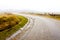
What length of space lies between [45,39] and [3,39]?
8.05ft

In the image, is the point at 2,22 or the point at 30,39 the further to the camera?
the point at 2,22

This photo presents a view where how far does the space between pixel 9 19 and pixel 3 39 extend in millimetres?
10013

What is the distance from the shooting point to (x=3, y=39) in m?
12.3

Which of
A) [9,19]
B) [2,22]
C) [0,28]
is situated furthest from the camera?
[9,19]

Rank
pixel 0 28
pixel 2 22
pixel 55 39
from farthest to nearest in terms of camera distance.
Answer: pixel 2 22 → pixel 0 28 → pixel 55 39

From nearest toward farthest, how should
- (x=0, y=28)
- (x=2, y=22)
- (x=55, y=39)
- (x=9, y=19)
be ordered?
1. (x=55, y=39)
2. (x=0, y=28)
3. (x=2, y=22)
4. (x=9, y=19)

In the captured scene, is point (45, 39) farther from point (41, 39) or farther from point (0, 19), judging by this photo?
point (0, 19)

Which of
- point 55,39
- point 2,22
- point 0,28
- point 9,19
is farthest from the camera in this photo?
point 9,19

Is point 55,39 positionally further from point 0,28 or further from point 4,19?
point 4,19

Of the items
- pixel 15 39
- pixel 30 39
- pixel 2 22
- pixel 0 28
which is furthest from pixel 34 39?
pixel 2 22

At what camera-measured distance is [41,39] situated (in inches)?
474

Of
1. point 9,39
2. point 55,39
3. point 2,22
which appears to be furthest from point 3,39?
point 2,22

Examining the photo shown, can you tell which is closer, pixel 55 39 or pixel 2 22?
pixel 55 39

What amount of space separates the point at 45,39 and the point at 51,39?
0.34m
